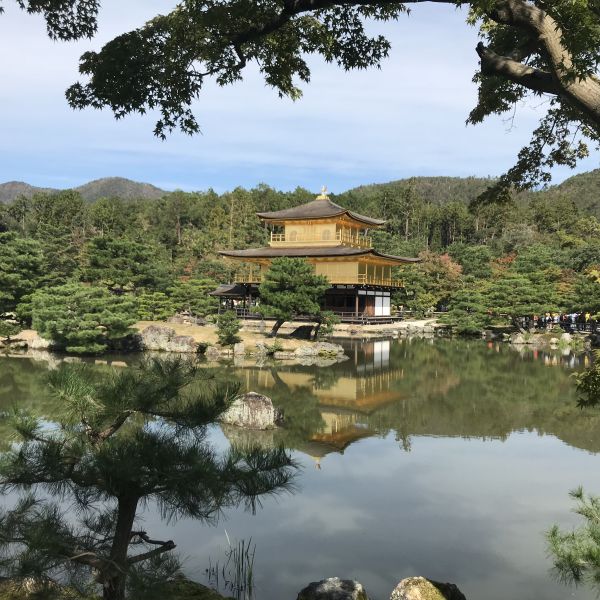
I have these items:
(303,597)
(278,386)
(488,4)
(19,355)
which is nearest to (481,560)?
(303,597)

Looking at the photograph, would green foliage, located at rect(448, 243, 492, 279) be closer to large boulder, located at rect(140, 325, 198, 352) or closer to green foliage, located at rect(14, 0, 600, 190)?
large boulder, located at rect(140, 325, 198, 352)

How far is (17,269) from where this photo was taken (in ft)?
67.6

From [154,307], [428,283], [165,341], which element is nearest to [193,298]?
[154,307]

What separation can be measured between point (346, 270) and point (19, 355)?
57.3 ft

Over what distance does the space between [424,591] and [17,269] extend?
20.5 meters

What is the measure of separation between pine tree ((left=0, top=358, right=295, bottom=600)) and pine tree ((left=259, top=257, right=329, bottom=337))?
58.6 ft

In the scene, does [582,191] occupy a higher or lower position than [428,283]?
higher

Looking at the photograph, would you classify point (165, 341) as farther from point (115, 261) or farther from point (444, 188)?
point (444, 188)

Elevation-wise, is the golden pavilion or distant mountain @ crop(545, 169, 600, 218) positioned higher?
distant mountain @ crop(545, 169, 600, 218)

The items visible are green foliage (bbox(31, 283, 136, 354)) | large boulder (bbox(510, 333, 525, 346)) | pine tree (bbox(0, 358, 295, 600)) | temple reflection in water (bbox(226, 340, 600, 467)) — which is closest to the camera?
pine tree (bbox(0, 358, 295, 600))

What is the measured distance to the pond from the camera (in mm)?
5098

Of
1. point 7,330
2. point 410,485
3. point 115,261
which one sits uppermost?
point 115,261

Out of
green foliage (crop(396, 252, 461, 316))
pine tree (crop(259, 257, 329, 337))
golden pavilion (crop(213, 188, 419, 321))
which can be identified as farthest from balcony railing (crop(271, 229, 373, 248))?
pine tree (crop(259, 257, 329, 337))

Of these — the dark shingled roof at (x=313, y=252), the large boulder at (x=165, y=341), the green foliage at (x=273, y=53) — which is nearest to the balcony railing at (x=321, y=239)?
the dark shingled roof at (x=313, y=252)
